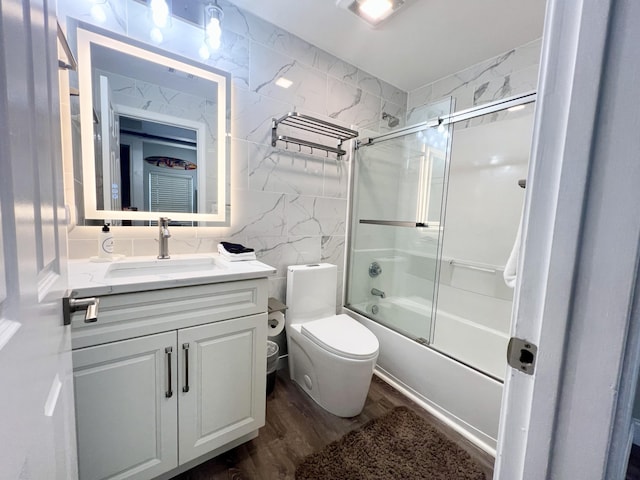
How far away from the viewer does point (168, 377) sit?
3.54 feet

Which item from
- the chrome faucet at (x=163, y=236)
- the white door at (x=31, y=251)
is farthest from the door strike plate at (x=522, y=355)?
the chrome faucet at (x=163, y=236)

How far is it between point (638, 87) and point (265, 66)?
1.84 m

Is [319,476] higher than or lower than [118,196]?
lower

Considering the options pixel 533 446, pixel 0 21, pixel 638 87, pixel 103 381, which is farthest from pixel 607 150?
pixel 103 381

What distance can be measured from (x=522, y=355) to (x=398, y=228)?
74.5 inches

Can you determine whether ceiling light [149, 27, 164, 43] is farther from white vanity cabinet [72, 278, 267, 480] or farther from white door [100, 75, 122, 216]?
white vanity cabinet [72, 278, 267, 480]

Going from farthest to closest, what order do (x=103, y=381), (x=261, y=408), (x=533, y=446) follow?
(x=261, y=408), (x=103, y=381), (x=533, y=446)

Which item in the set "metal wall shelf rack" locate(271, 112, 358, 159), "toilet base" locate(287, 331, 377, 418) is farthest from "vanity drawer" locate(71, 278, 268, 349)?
"metal wall shelf rack" locate(271, 112, 358, 159)

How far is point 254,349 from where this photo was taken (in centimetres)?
130

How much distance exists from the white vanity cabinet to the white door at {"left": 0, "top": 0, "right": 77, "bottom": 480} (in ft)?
1.26

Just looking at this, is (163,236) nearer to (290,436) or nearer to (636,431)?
(290,436)

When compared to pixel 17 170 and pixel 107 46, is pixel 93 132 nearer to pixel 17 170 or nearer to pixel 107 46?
pixel 107 46

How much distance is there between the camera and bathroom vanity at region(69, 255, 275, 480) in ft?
3.11

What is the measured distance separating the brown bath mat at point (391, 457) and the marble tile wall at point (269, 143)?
3.20ft
